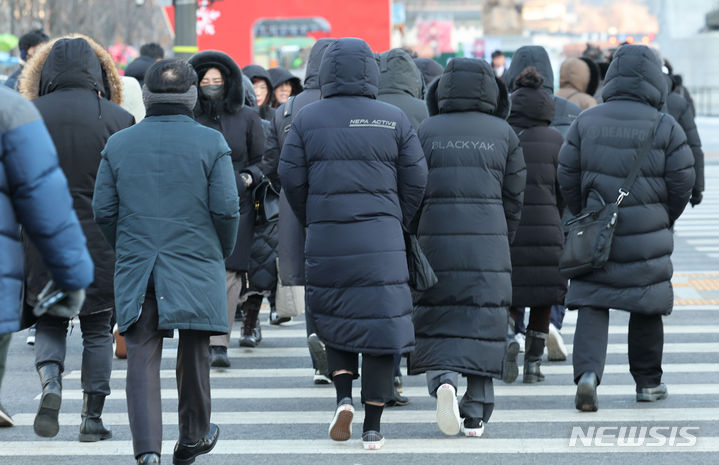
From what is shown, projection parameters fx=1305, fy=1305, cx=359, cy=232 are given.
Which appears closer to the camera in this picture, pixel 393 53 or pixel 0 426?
pixel 0 426

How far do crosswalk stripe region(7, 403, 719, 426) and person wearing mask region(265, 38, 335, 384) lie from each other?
367 millimetres

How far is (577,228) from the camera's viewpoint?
23.3ft

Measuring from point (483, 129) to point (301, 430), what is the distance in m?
1.83

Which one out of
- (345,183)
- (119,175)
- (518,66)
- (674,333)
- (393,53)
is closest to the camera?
(119,175)

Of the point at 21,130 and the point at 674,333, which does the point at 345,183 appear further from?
the point at 674,333

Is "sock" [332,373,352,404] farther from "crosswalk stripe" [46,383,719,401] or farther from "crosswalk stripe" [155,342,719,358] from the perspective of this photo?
"crosswalk stripe" [155,342,719,358]

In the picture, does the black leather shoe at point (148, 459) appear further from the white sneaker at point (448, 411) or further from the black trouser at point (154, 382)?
the white sneaker at point (448, 411)

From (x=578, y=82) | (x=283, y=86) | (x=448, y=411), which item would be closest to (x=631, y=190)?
(x=448, y=411)

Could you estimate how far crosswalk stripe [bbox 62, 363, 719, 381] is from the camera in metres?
8.30

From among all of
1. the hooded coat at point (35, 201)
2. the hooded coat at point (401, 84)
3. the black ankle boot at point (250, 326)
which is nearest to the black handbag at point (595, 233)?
the hooded coat at point (401, 84)

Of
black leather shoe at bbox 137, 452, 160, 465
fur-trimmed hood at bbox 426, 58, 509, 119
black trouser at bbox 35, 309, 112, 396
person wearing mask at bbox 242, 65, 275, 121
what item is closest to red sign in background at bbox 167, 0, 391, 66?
person wearing mask at bbox 242, 65, 275, 121

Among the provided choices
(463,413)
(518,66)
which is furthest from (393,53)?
(463,413)

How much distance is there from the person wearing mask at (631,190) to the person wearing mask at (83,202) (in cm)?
252

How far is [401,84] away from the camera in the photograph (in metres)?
7.96
